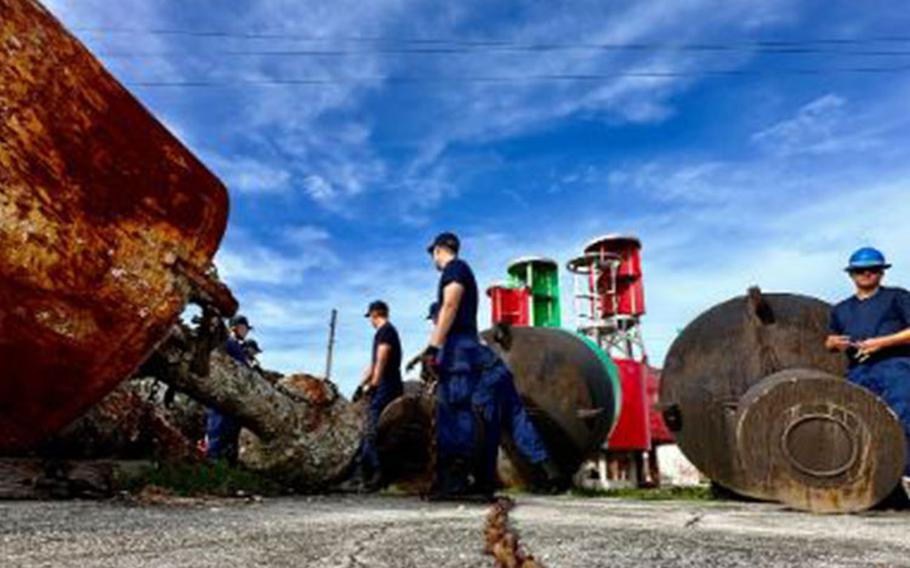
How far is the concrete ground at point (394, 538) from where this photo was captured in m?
2.22

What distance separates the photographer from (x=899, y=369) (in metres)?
5.38

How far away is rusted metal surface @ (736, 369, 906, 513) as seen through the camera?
4910 mm

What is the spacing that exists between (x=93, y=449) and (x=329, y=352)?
105 ft

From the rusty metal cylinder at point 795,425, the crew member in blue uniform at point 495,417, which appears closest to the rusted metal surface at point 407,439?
the crew member in blue uniform at point 495,417

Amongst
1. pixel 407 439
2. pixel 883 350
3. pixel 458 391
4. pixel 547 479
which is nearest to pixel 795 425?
pixel 883 350

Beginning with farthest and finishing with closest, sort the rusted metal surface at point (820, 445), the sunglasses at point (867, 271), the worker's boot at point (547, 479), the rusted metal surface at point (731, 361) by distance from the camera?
the worker's boot at point (547, 479) → the rusted metal surface at point (731, 361) → the sunglasses at point (867, 271) → the rusted metal surface at point (820, 445)

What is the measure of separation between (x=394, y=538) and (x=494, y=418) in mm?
2413

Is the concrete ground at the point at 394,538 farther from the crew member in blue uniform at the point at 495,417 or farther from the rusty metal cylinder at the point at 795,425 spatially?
the crew member in blue uniform at the point at 495,417

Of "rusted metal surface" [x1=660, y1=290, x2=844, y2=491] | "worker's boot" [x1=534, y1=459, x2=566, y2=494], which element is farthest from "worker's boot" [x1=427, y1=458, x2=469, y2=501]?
"worker's boot" [x1=534, y1=459, x2=566, y2=494]

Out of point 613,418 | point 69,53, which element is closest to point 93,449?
point 69,53

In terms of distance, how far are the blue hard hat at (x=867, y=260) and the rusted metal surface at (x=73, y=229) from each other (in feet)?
14.5

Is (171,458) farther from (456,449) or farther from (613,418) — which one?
(613,418)

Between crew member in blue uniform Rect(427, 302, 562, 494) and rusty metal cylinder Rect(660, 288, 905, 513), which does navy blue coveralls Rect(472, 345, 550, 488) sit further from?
rusty metal cylinder Rect(660, 288, 905, 513)

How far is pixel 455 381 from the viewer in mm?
5016
